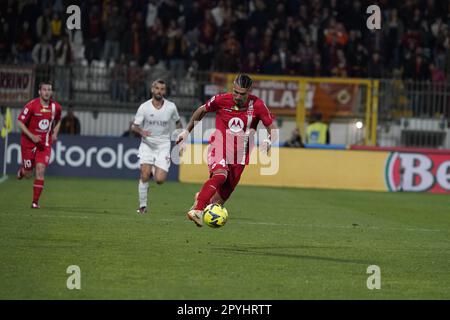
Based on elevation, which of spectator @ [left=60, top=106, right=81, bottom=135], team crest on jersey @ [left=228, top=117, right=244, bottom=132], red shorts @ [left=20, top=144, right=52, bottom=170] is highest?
spectator @ [left=60, top=106, right=81, bottom=135]

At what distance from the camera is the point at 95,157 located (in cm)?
2767

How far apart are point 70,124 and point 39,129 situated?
1022 centimetres

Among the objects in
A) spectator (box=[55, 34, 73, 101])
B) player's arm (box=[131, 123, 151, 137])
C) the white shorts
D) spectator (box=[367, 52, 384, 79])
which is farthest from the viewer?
spectator (box=[367, 52, 384, 79])

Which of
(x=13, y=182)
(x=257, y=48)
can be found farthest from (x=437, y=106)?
(x=13, y=182)

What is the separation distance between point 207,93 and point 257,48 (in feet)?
9.02

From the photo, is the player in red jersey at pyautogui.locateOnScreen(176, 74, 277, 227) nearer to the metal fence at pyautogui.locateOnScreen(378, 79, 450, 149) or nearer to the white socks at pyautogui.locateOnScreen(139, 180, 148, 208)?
the white socks at pyautogui.locateOnScreen(139, 180, 148, 208)

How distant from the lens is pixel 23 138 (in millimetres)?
18266

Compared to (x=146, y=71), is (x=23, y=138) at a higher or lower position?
lower

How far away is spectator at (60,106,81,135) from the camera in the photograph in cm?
2827

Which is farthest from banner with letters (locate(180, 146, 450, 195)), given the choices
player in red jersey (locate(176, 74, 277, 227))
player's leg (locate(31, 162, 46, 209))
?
player in red jersey (locate(176, 74, 277, 227))

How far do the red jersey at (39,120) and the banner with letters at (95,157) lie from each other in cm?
910

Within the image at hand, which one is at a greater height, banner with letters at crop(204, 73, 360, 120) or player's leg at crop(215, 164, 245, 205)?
banner with letters at crop(204, 73, 360, 120)

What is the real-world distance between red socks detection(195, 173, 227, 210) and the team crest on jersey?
66 cm

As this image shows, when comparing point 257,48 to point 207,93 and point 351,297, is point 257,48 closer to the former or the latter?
point 207,93
